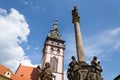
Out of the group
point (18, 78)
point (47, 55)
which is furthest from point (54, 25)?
point (18, 78)

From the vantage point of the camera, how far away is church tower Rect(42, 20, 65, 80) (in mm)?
40781

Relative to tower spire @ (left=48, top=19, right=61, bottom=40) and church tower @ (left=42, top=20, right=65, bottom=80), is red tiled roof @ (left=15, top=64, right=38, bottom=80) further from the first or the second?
tower spire @ (left=48, top=19, right=61, bottom=40)

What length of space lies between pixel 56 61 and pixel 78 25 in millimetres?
30421

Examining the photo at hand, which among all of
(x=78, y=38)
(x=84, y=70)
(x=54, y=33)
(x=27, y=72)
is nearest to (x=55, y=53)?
(x=27, y=72)

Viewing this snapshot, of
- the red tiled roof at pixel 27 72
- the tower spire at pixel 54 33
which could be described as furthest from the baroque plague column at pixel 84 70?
the tower spire at pixel 54 33

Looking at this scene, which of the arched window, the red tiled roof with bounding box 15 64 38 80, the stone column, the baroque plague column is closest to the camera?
the baroque plague column

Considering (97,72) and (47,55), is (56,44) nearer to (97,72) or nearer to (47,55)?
(47,55)

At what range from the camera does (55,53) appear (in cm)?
4381

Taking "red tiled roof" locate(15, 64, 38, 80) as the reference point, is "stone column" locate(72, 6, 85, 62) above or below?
below

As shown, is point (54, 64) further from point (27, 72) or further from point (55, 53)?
point (27, 72)

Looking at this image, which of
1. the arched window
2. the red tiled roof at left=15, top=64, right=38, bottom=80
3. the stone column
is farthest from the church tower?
the stone column

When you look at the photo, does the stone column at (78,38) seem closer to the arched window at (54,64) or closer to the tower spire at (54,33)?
the arched window at (54,64)

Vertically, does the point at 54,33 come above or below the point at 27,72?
above

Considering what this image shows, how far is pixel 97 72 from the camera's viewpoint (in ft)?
30.2
